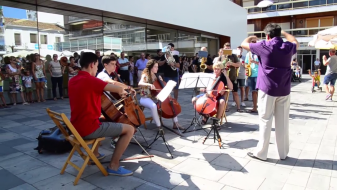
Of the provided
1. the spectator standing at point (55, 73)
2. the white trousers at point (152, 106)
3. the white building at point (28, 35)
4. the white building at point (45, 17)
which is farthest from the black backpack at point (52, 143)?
the white building at point (45, 17)

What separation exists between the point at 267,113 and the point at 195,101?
1.86 meters

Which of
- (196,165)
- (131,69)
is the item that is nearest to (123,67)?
(131,69)

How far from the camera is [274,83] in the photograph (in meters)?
3.36

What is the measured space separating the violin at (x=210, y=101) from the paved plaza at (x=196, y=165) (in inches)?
20.1

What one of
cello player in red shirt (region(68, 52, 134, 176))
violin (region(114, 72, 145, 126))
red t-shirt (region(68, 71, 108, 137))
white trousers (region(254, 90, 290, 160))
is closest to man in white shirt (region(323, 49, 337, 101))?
white trousers (region(254, 90, 290, 160))

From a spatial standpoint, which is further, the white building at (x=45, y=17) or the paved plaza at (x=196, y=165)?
the white building at (x=45, y=17)

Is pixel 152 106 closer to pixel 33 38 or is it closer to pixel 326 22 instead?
pixel 33 38

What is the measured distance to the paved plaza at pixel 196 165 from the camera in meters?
2.92

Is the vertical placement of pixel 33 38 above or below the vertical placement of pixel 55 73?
above

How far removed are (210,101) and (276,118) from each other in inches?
57.0

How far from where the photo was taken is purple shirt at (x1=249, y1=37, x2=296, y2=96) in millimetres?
3314

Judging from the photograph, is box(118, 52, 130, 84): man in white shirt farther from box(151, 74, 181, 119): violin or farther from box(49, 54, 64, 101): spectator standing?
box(151, 74, 181, 119): violin

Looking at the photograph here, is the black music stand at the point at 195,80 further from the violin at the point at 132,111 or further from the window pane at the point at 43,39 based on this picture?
the window pane at the point at 43,39

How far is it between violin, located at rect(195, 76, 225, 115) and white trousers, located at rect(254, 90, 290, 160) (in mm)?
1272
